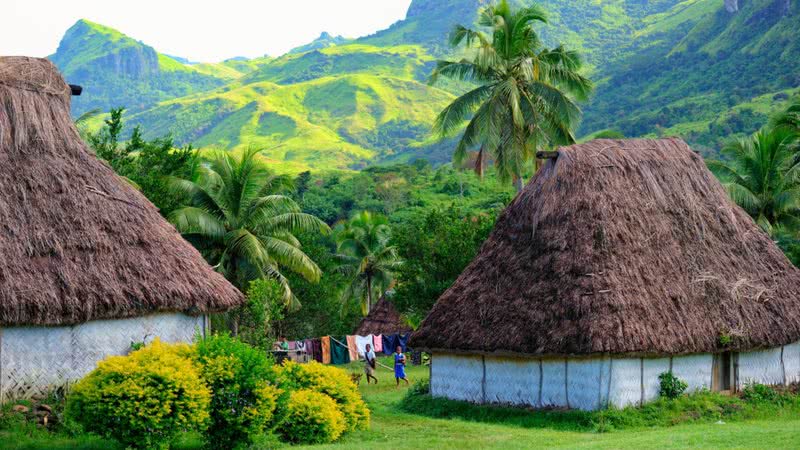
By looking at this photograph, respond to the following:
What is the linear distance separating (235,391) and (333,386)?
2997 mm

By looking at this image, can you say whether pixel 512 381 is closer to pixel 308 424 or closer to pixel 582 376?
pixel 582 376

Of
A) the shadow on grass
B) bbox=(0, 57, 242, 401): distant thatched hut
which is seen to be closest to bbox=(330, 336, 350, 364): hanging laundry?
the shadow on grass

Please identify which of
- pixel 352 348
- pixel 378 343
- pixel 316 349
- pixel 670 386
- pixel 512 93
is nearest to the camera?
pixel 670 386

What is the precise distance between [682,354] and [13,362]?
14.4 meters

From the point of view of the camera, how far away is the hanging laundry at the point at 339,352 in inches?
1662

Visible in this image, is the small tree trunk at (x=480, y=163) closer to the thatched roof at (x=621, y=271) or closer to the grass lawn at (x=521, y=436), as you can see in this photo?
the thatched roof at (x=621, y=271)

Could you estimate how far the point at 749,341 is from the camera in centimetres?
2303

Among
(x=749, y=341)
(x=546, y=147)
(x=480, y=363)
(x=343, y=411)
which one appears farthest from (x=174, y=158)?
(x=749, y=341)

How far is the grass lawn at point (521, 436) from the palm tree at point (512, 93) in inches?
477

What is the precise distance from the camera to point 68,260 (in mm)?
20688

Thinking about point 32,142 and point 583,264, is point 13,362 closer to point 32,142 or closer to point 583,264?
point 32,142

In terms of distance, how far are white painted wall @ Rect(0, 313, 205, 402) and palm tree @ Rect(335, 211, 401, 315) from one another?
31595mm

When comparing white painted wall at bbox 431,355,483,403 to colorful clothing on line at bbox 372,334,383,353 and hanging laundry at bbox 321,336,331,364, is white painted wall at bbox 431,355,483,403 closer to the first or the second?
hanging laundry at bbox 321,336,331,364

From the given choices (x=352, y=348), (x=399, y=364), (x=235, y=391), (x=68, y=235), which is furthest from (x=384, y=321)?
(x=235, y=391)
